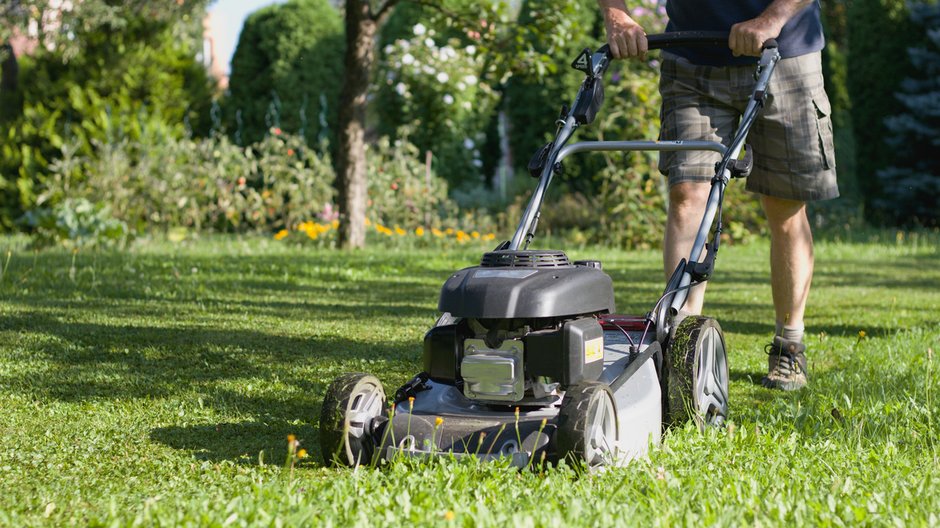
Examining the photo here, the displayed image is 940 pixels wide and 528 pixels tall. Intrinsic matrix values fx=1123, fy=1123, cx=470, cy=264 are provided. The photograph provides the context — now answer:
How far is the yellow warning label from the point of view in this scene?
2.49 meters

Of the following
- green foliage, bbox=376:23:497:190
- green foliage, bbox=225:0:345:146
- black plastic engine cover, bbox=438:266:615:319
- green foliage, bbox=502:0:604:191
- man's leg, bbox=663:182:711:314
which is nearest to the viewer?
black plastic engine cover, bbox=438:266:615:319

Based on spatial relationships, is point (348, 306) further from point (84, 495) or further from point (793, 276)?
point (84, 495)

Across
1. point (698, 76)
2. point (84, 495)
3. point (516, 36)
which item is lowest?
point (84, 495)

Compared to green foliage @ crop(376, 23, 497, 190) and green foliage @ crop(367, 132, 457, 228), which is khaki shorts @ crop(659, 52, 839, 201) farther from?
green foliage @ crop(376, 23, 497, 190)

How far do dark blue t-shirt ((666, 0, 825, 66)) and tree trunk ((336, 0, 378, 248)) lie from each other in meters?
4.34

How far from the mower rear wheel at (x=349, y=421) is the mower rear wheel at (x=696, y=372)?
2.48ft

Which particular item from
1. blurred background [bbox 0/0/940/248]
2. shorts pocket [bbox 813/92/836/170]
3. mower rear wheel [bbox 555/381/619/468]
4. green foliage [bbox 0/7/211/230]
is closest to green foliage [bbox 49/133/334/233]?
blurred background [bbox 0/0/940/248]

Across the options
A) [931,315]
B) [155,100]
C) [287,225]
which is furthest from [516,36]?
[155,100]

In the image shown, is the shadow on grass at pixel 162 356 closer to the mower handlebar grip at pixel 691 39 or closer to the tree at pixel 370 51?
the mower handlebar grip at pixel 691 39

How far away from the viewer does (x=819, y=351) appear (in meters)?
4.23

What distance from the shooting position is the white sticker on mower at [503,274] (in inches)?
97.7

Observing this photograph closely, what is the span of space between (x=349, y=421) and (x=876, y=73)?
35.4 ft

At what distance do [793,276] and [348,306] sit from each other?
2.14 meters

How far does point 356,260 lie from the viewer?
274 inches
